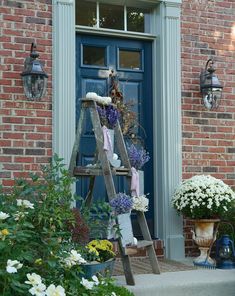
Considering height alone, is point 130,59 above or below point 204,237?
above

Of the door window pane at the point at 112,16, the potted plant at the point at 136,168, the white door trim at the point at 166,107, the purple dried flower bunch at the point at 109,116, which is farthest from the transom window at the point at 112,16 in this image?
the potted plant at the point at 136,168

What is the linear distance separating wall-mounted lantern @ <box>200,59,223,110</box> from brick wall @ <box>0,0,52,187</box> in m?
1.73

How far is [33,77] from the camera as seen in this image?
5066mm

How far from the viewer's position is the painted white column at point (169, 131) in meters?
5.68

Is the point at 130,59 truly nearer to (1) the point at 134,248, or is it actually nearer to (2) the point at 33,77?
(2) the point at 33,77

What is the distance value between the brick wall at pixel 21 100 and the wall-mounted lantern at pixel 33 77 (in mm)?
→ 87

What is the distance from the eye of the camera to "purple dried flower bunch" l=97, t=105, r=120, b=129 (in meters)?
4.57

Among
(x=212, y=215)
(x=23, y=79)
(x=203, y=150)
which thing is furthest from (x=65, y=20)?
(x=212, y=215)

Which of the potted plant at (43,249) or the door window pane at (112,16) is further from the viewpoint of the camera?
the door window pane at (112,16)

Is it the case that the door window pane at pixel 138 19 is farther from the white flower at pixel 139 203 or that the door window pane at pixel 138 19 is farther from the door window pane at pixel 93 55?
the white flower at pixel 139 203

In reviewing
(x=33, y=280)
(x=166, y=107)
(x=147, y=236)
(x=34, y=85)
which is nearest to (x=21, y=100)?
(x=34, y=85)

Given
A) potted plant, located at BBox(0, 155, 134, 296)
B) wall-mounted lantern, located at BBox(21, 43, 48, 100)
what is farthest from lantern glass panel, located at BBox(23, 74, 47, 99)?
potted plant, located at BBox(0, 155, 134, 296)

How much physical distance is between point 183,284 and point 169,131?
191 cm

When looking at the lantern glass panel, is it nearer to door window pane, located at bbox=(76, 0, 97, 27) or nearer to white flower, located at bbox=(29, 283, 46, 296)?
door window pane, located at bbox=(76, 0, 97, 27)
